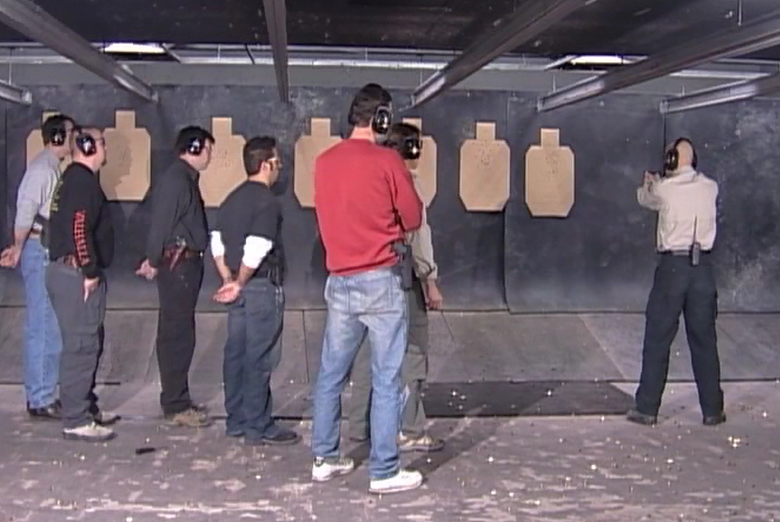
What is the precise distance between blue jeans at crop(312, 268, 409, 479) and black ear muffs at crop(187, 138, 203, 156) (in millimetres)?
1276

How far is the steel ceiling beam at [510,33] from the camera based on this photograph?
4031 millimetres

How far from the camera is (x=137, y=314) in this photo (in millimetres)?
6957

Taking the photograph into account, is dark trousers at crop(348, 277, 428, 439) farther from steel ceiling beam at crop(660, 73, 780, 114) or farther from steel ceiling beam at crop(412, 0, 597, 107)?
steel ceiling beam at crop(660, 73, 780, 114)

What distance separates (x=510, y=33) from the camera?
4500 mm

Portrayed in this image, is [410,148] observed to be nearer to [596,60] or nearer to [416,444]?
[416,444]

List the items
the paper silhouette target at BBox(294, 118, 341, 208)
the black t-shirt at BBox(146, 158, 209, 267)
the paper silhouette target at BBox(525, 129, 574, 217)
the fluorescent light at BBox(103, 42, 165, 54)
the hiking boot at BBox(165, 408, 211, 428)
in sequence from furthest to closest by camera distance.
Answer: the paper silhouette target at BBox(525, 129, 574, 217), the paper silhouette target at BBox(294, 118, 341, 208), the fluorescent light at BBox(103, 42, 165, 54), the hiking boot at BBox(165, 408, 211, 428), the black t-shirt at BBox(146, 158, 209, 267)

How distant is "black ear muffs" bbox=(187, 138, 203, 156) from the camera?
4680 millimetres

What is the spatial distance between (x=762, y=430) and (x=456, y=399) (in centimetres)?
156

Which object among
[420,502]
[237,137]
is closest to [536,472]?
[420,502]

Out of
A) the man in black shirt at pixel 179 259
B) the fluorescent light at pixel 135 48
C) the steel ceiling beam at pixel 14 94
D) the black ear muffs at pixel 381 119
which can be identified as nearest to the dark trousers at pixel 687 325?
the black ear muffs at pixel 381 119

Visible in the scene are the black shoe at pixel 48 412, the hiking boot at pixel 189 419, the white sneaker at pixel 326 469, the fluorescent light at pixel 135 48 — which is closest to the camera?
the white sneaker at pixel 326 469

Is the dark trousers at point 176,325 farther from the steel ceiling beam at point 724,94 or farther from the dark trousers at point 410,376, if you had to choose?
the steel ceiling beam at point 724,94

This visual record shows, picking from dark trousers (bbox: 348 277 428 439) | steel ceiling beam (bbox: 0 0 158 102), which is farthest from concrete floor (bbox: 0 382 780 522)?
steel ceiling beam (bbox: 0 0 158 102)

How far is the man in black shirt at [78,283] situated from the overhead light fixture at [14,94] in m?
2.22
